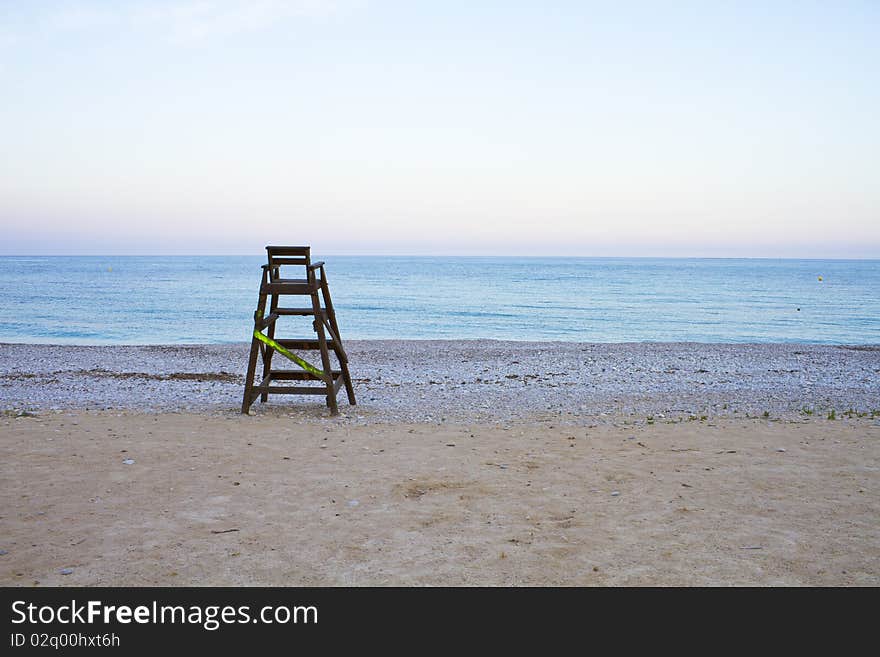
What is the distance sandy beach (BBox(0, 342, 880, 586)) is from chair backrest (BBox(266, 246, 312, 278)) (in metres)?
2.12

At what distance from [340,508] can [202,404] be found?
643 cm

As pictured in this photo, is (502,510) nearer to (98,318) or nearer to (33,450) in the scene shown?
(33,450)

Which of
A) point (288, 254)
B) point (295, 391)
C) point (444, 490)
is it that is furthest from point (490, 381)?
point (444, 490)

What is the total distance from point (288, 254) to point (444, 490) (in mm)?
5140

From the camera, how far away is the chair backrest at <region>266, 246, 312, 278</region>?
33.5ft

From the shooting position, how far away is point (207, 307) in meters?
42.7

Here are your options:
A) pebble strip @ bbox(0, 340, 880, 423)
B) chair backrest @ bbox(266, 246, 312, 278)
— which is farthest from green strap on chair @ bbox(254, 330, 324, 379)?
chair backrest @ bbox(266, 246, 312, 278)

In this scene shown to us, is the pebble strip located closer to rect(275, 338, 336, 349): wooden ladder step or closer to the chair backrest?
rect(275, 338, 336, 349): wooden ladder step

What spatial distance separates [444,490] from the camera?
21.3 ft

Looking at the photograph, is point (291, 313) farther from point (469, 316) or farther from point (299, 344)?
point (469, 316)

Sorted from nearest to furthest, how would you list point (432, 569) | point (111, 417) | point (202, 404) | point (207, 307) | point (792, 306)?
point (432, 569) < point (111, 417) < point (202, 404) < point (207, 307) < point (792, 306)

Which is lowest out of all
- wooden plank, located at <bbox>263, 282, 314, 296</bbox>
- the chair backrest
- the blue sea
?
the blue sea

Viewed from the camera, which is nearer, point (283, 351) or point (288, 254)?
point (288, 254)
